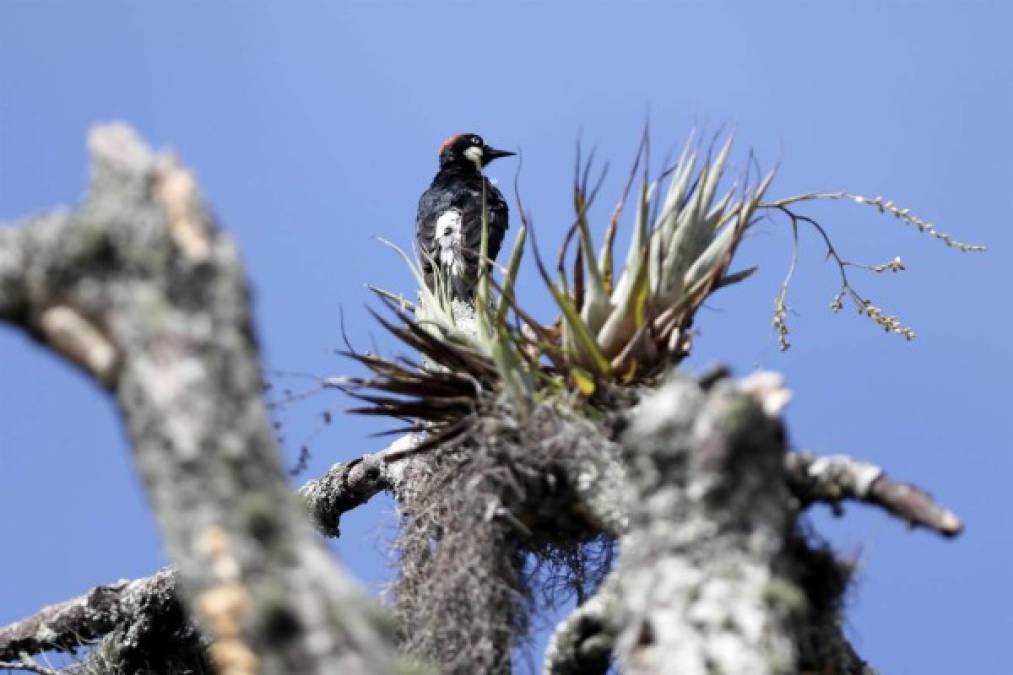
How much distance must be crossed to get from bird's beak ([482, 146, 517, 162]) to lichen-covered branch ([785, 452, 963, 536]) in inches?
350

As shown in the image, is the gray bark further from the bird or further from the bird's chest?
the bird's chest

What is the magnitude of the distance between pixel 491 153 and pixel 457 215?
5.66 ft

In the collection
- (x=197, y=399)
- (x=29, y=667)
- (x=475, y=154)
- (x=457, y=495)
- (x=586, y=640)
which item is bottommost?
(x=197, y=399)

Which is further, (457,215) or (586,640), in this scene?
(457,215)

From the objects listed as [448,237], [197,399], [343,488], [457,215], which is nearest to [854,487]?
[197,399]

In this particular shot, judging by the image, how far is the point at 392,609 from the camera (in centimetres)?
418

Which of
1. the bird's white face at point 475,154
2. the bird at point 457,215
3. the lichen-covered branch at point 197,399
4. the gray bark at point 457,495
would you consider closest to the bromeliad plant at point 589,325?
the gray bark at point 457,495

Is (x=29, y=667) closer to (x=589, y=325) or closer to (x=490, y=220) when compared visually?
(x=589, y=325)

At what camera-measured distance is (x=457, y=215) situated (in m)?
10.3

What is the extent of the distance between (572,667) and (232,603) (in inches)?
60.3

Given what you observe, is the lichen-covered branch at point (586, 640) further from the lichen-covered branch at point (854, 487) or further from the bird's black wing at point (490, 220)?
the bird's black wing at point (490, 220)

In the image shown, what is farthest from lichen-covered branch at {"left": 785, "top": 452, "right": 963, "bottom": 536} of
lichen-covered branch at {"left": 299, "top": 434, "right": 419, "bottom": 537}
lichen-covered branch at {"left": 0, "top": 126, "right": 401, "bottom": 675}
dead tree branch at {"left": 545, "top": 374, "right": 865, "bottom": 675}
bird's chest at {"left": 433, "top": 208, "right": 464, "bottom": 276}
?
bird's chest at {"left": 433, "top": 208, "right": 464, "bottom": 276}

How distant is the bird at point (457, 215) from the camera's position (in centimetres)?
977

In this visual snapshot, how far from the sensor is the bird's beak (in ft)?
39.0
